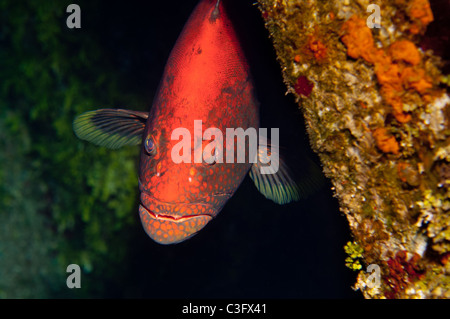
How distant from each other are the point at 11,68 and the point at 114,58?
5.96ft

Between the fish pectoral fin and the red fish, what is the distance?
2.28 ft

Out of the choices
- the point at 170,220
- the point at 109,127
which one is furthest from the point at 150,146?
the point at 109,127

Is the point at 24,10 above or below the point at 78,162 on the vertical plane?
above

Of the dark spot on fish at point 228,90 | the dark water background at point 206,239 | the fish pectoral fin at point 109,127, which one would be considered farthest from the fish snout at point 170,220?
the dark water background at point 206,239

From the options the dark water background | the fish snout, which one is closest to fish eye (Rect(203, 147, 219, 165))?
the fish snout

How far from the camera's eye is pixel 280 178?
2.84m

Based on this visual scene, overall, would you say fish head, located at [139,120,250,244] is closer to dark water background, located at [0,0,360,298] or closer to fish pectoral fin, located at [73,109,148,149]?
fish pectoral fin, located at [73,109,148,149]

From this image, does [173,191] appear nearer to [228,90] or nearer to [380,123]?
[228,90]

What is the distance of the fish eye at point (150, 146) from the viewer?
7.50ft

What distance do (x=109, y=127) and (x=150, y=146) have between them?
3.26 feet

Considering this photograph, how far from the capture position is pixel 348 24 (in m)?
1.58

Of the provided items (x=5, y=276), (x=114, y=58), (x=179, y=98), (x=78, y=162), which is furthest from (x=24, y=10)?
(x=5, y=276)

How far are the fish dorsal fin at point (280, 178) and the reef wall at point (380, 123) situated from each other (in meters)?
0.73

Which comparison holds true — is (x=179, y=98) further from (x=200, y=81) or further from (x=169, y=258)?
(x=169, y=258)
